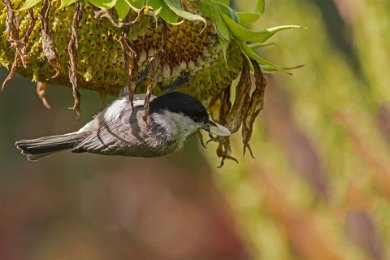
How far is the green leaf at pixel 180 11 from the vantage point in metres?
1.75

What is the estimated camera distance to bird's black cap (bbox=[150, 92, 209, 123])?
1.96 meters

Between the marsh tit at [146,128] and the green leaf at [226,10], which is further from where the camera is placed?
the marsh tit at [146,128]

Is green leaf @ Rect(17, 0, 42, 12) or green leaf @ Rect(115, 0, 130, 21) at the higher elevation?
green leaf @ Rect(17, 0, 42, 12)

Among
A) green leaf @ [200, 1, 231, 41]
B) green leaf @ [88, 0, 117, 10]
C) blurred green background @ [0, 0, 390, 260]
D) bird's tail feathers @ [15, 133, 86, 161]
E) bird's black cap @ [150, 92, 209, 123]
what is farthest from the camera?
blurred green background @ [0, 0, 390, 260]

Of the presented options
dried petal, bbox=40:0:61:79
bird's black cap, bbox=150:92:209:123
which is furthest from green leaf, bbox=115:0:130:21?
bird's black cap, bbox=150:92:209:123

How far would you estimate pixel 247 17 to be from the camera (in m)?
1.94

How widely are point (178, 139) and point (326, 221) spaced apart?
98 centimetres

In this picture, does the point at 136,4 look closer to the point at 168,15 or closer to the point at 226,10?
the point at 168,15

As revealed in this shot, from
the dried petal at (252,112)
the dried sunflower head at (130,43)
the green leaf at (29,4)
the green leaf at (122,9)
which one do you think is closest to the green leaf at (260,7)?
the dried sunflower head at (130,43)

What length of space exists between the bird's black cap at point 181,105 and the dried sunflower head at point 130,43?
0.02 meters

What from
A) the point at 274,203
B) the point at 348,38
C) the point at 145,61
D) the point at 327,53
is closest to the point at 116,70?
the point at 145,61

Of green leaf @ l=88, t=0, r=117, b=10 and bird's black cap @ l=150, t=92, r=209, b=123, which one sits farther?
bird's black cap @ l=150, t=92, r=209, b=123

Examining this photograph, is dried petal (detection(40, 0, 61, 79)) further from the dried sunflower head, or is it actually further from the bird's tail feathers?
the bird's tail feathers

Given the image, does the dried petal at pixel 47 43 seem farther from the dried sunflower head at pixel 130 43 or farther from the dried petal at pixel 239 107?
the dried petal at pixel 239 107
